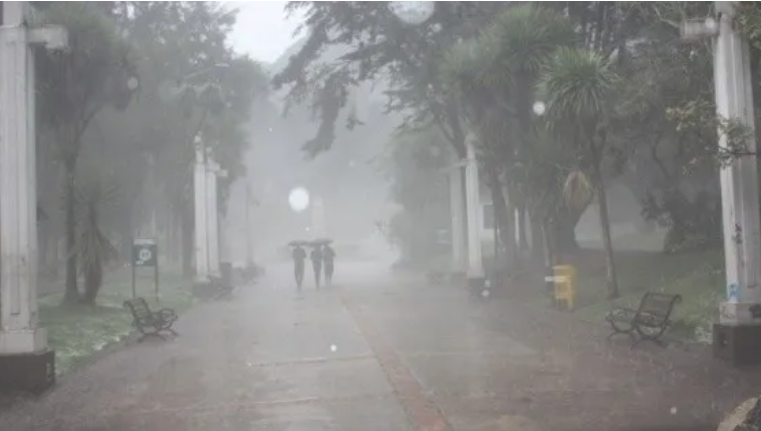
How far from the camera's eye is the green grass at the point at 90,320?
11828 millimetres

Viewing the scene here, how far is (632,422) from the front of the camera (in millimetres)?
6797

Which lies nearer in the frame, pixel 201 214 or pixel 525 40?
pixel 525 40

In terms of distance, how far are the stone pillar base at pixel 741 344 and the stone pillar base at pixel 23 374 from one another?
8019 millimetres

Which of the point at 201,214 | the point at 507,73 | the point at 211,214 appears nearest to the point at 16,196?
the point at 507,73

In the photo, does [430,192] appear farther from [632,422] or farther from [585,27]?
[632,422]

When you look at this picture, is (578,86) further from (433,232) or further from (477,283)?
(433,232)

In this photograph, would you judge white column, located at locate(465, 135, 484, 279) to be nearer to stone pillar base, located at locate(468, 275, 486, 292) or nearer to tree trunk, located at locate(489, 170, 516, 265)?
stone pillar base, located at locate(468, 275, 486, 292)

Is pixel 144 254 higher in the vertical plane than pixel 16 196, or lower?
lower

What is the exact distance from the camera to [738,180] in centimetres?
966

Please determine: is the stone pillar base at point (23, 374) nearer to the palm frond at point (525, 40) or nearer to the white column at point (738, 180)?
the white column at point (738, 180)

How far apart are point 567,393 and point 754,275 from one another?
333 cm

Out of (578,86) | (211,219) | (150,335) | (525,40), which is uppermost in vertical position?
(525,40)

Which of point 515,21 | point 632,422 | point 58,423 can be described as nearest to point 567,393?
point 632,422

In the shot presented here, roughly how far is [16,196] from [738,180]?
342 inches
